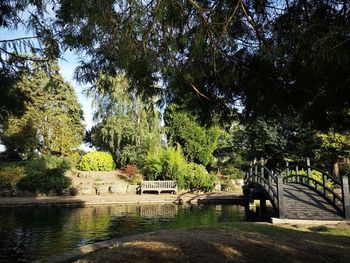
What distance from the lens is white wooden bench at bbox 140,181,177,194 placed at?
24.3 metres

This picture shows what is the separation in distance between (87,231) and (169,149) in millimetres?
14079

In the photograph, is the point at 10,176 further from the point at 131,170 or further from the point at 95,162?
the point at 131,170

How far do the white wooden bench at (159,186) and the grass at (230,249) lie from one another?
17.4m

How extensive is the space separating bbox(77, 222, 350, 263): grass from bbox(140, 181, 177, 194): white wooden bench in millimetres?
17398

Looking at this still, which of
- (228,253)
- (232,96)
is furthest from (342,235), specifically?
(232,96)

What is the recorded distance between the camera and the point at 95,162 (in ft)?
94.6

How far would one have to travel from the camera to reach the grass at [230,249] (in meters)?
5.31

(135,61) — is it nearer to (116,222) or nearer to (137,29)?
(137,29)

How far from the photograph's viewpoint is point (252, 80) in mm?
4055

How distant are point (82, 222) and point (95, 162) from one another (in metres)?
15.4

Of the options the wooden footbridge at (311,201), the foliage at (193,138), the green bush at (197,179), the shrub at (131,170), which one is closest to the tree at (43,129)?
the shrub at (131,170)

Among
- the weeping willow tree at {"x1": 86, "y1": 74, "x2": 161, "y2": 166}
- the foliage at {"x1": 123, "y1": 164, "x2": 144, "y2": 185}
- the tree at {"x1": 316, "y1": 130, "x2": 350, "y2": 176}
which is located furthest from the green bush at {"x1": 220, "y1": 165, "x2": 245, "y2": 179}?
the tree at {"x1": 316, "y1": 130, "x2": 350, "y2": 176}

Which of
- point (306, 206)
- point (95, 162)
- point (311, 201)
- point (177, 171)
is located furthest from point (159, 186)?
point (306, 206)

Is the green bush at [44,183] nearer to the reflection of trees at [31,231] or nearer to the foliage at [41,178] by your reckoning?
the foliage at [41,178]
